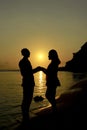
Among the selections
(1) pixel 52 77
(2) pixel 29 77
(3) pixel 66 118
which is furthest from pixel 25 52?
(3) pixel 66 118

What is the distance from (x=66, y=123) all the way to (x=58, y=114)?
5.54 feet

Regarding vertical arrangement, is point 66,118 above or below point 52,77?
below

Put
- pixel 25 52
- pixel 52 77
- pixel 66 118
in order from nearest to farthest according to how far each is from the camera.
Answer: pixel 25 52
pixel 52 77
pixel 66 118

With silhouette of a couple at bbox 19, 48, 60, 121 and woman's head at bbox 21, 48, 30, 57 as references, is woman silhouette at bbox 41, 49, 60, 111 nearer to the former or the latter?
silhouette of a couple at bbox 19, 48, 60, 121

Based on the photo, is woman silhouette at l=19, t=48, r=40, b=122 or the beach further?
woman silhouette at l=19, t=48, r=40, b=122

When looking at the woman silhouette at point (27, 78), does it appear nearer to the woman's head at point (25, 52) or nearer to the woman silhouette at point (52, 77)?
the woman's head at point (25, 52)

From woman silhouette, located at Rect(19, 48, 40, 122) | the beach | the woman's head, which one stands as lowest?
the beach

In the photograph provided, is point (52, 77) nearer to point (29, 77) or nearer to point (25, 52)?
point (29, 77)

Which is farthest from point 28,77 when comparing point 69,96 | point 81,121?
point 69,96

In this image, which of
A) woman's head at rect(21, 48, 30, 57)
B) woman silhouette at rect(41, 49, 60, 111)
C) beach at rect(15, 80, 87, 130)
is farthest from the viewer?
woman silhouette at rect(41, 49, 60, 111)

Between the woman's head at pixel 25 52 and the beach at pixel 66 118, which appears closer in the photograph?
the beach at pixel 66 118

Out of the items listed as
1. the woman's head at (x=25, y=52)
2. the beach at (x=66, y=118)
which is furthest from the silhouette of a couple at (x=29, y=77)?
the beach at (x=66, y=118)

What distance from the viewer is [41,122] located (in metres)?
11.2

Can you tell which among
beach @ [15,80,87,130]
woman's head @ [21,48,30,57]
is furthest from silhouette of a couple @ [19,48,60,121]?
beach @ [15,80,87,130]
